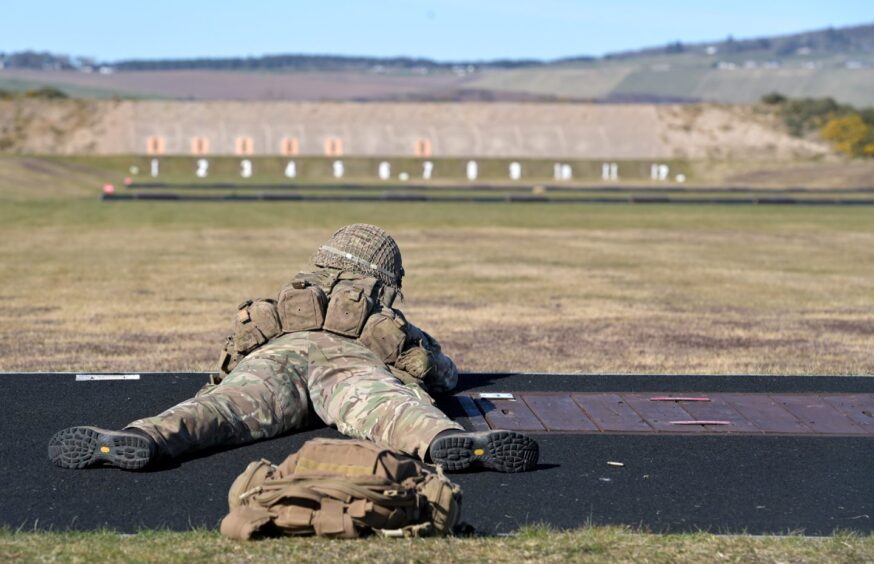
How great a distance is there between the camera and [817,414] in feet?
28.8

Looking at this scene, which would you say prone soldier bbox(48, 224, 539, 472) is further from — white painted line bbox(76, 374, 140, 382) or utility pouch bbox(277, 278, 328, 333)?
white painted line bbox(76, 374, 140, 382)

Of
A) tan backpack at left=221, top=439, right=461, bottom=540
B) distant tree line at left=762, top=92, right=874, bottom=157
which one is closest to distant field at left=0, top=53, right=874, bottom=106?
distant tree line at left=762, top=92, right=874, bottom=157

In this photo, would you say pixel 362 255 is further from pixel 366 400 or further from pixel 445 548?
pixel 445 548

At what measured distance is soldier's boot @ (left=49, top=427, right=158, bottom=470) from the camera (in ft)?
22.7

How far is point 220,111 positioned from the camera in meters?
88.6

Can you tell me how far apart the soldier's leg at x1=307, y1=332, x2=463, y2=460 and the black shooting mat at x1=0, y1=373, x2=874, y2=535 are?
0.91 feet

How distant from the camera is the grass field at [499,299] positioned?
5.67 m

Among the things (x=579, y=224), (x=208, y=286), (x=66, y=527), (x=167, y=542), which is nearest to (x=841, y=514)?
(x=167, y=542)

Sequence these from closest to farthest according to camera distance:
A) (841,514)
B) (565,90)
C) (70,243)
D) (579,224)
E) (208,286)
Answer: (841,514) < (208,286) < (70,243) < (579,224) < (565,90)

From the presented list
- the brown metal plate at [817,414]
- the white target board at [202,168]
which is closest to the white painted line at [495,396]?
the brown metal plate at [817,414]

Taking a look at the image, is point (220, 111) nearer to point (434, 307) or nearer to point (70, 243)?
point (70, 243)

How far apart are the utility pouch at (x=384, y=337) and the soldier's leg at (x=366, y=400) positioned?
6 centimetres

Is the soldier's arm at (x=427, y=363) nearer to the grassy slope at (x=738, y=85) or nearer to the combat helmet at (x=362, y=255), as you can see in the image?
the combat helmet at (x=362, y=255)

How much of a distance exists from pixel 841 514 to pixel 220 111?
84.9 metres
